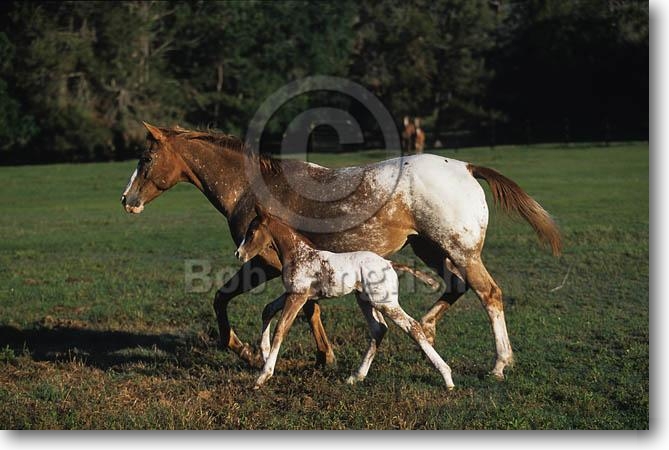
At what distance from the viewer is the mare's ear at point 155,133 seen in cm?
864

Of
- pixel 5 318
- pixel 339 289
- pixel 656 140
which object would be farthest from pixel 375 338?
pixel 5 318

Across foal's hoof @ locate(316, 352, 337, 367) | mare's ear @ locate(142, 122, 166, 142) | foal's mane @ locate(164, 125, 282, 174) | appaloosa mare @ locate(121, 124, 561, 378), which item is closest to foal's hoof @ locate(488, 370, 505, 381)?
appaloosa mare @ locate(121, 124, 561, 378)

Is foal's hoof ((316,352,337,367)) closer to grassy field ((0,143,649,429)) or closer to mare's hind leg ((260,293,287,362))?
grassy field ((0,143,649,429))

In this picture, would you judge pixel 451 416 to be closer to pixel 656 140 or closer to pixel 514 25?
pixel 656 140

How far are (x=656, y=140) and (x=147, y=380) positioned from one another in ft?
17.1

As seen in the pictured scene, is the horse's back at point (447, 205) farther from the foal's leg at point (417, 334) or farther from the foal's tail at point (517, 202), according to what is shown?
the foal's leg at point (417, 334)

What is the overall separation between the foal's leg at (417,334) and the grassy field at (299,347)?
0.17m

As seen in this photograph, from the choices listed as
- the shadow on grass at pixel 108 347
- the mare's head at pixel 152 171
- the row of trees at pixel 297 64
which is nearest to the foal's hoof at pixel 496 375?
the shadow on grass at pixel 108 347

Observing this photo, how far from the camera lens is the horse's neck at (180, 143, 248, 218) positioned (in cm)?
870

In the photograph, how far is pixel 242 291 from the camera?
28.3 feet

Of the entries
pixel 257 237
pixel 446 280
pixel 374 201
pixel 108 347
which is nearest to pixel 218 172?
pixel 257 237

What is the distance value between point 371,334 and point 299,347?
4.63 feet

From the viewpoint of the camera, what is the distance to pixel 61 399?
714 cm

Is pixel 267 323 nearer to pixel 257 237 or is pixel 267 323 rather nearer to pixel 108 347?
pixel 257 237
